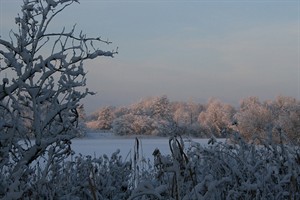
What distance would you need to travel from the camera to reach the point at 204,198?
1.98 metres

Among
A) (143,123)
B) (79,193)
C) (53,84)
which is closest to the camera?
(53,84)

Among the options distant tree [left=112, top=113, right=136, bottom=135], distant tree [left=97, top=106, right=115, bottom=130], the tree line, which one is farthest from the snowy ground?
distant tree [left=97, top=106, right=115, bottom=130]

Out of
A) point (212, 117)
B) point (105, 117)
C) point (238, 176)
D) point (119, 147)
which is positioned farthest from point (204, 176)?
point (105, 117)

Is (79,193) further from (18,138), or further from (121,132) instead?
(121,132)

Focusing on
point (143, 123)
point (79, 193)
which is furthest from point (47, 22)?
point (143, 123)

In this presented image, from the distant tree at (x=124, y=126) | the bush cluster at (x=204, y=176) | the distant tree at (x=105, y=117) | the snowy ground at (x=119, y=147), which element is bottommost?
the snowy ground at (x=119, y=147)

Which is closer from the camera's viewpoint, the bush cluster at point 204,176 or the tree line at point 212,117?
the bush cluster at point 204,176

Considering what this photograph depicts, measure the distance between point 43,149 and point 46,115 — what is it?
334 mm

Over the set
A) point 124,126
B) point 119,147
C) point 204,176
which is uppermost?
point 124,126

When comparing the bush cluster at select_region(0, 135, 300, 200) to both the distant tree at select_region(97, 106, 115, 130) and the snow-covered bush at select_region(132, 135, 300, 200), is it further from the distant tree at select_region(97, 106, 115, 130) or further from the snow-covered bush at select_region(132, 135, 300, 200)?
the distant tree at select_region(97, 106, 115, 130)

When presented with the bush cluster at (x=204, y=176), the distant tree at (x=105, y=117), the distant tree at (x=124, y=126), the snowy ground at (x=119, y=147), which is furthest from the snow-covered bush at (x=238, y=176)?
the distant tree at (x=105, y=117)

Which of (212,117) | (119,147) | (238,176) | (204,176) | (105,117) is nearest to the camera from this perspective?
A: (238,176)

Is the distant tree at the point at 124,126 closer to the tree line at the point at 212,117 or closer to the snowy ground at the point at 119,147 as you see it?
the tree line at the point at 212,117

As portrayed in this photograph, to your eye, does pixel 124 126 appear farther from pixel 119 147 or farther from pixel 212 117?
pixel 119 147
